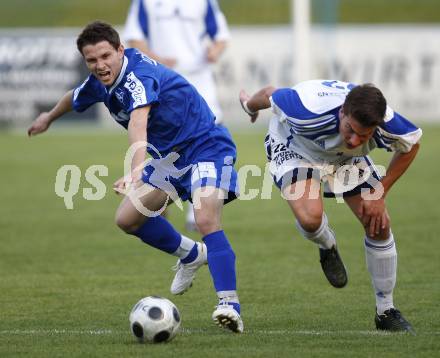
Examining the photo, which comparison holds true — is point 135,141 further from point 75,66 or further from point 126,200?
point 75,66

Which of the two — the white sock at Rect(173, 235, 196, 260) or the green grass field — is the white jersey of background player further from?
the white sock at Rect(173, 235, 196, 260)

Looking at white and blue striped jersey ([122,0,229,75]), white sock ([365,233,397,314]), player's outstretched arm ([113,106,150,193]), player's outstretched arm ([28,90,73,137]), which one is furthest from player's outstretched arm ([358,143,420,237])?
white and blue striped jersey ([122,0,229,75])

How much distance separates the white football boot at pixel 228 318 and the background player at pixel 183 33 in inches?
189

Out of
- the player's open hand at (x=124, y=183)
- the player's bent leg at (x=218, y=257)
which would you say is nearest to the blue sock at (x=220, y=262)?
the player's bent leg at (x=218, y=257)

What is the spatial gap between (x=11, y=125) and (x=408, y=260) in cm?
1557

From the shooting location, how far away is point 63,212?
464 inches

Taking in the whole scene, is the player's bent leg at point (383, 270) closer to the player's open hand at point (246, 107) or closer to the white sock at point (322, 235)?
the white sock at point (322, 235)

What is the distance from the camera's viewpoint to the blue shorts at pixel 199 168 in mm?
6199

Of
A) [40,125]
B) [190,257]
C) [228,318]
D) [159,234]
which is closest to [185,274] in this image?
[190,257]

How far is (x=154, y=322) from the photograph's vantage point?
17.9 feet

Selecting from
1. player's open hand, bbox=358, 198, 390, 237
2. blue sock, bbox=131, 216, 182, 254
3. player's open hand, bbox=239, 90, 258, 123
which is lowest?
blue sock, bbox=131, 216, 182, 254

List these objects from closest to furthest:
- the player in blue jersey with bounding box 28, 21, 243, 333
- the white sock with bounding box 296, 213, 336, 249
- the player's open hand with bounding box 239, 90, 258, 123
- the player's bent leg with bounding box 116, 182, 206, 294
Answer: the player in blue jersey with bounding box 28, 21, 243, 333 → the white sock with bounding box 296, 213, 336, 249 → the player's bent leg with bounding box 116, 182, 206, 294 → the player's open hand with bounding box 239, 90, 258, 123

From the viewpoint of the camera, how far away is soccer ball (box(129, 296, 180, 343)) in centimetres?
547

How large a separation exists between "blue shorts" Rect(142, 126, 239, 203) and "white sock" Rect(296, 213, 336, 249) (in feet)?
1.69
